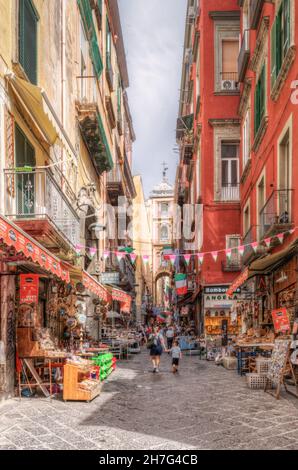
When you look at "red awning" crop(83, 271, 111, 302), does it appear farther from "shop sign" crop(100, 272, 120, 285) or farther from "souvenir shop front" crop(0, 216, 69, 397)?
"shop sign" crop(100, 272, 120, 285)

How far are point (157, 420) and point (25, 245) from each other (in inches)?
131

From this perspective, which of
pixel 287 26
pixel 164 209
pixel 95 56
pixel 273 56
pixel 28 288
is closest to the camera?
pixel 28 288

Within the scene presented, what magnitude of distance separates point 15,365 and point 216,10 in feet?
74.9

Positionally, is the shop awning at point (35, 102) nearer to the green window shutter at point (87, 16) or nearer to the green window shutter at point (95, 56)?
the green window shutter at point (87, 16)

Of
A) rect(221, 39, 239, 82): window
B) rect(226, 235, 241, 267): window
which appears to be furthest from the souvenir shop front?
rect(221, 39, 239, 82): window

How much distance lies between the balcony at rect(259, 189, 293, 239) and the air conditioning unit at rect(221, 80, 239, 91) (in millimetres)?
13894

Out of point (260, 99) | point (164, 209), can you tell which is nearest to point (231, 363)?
point (260, 99)

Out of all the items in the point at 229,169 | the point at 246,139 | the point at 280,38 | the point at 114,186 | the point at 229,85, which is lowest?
the point at 114,186

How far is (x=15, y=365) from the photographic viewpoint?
11.6 m

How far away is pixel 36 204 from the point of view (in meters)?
12.6

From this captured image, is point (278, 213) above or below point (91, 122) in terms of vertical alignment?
below

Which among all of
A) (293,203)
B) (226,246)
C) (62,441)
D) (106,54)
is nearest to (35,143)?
(293,203)

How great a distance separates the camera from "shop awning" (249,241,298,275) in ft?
43.4

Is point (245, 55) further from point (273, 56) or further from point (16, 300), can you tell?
point (16, 300)
